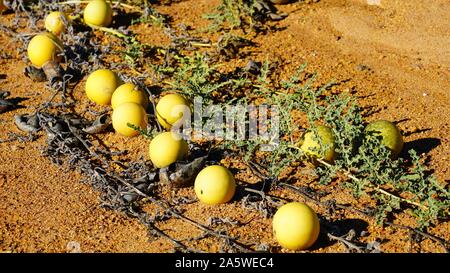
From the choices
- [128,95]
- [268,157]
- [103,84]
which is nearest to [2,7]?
[103,84]

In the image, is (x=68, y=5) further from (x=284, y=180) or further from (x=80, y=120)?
(x=284, y=180)

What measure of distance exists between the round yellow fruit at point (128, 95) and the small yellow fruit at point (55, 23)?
1838 mm

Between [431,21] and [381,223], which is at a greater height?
[431,21]

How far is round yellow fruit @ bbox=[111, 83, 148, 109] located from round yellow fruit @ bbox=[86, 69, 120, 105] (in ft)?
0.67

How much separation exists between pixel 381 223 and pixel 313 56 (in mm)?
2661

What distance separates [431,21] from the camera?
7.74 meters

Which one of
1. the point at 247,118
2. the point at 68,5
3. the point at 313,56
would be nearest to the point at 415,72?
the point at 313,56

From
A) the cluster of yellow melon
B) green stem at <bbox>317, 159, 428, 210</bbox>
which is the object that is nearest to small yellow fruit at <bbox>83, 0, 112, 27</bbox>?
the cluster of yellow melon

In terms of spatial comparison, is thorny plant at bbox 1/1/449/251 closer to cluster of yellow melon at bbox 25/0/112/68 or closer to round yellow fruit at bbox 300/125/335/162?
round yellow fruit at bbox 300/125/335/162

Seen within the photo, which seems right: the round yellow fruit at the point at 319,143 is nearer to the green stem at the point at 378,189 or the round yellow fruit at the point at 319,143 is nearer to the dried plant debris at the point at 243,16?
the green stem at the point at 378,189

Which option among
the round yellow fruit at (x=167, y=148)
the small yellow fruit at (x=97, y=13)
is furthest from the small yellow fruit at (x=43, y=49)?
the round yellow fruit at (x=167, y=148)

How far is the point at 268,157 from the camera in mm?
5574

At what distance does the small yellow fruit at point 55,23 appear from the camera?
7465mm
